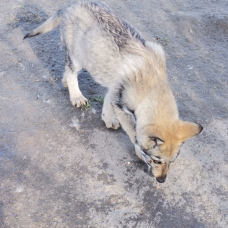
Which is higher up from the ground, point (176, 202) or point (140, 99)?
point (140, 99)

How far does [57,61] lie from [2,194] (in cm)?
301

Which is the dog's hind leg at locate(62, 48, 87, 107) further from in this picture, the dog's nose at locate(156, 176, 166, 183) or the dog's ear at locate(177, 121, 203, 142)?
the dog's ear at locate(177, 121, 203, 142)

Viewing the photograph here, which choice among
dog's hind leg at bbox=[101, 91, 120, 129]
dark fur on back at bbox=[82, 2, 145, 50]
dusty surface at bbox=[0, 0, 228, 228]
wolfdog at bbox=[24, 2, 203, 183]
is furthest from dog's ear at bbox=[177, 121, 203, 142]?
dark fur on back at bbox=[82, 2, 145, 50]

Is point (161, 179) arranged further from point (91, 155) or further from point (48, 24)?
point (48, 24)

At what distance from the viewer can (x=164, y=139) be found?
3.25 metres

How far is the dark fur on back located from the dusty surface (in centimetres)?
121

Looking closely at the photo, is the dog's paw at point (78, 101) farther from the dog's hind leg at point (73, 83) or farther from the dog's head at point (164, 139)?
the dog's head at point (164, 139)

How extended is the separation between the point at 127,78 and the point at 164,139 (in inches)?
42.1

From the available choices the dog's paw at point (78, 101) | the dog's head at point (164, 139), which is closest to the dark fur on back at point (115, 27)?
the dog's paw at point (78, 101)

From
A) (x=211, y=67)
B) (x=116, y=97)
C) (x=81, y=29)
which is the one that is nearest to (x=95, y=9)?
(x=81, y=29)

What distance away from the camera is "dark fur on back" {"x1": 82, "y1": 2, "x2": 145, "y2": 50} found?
14.0 ft

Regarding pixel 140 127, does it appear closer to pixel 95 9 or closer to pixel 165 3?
pixel 95 9

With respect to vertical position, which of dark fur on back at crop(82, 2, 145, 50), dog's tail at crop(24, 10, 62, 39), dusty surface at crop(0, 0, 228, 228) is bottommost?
dusty surface at crop(0, 0, 228, 228)

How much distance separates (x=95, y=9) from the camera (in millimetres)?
4684
